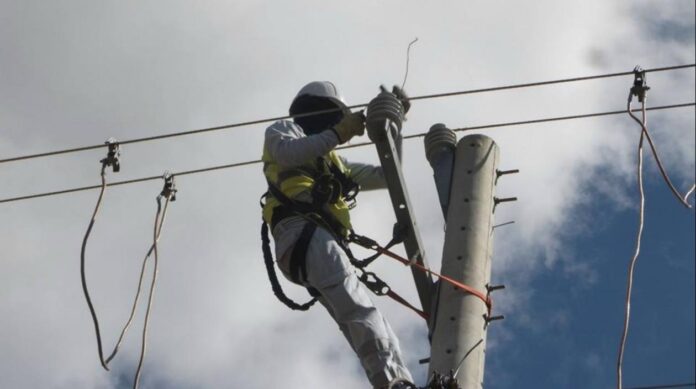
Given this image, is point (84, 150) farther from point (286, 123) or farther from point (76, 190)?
point (286, 123)

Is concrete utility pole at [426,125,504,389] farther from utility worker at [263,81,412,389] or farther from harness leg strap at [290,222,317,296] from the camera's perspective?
harness leg strap at [290,222,317,296]

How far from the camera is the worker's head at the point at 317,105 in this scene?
6102mm

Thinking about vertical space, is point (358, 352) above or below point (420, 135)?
below

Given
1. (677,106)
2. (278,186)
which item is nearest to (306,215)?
(278,186)

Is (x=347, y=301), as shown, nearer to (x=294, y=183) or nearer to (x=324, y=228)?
(x=324, y=228)

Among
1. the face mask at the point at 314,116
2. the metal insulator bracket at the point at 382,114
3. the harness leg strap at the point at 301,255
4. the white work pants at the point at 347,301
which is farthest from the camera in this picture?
the face mask at the point at 314,116

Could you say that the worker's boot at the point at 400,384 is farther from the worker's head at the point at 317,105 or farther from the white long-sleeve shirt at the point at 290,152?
the worker's head at the point at 317,105

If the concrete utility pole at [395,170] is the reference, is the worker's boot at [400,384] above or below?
below

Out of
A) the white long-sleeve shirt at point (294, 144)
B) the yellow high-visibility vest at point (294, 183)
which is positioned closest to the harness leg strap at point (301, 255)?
the yellow high-visibility vest at point (294, 183)

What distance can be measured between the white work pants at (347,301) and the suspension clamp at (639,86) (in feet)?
5.23

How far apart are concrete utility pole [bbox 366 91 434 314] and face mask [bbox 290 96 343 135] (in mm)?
832

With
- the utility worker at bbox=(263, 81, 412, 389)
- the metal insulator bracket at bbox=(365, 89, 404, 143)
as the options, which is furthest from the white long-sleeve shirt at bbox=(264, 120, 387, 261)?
the metal insulator bracket at bbox=(365, 89, 404, 143)

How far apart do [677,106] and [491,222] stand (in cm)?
158

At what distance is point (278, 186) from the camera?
560 centimetres
